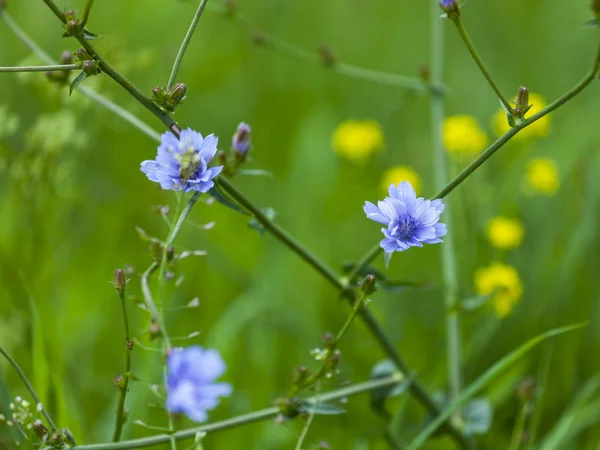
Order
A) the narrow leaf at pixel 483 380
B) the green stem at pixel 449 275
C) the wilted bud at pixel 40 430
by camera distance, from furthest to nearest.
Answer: the green stem at pixel 449 275
the narrow leaf at pixel 483 380
the wilted bud at pixel 40 430

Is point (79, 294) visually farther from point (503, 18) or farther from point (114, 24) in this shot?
point (503, 18)

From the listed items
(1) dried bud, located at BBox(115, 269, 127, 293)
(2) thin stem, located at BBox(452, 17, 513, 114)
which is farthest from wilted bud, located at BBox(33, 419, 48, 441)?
(2) thin stem, located at BBox(452, 17, 513, 114)

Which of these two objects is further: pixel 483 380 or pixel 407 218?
pixel 483 380

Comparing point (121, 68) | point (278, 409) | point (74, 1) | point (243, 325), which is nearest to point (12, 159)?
point (121, 68)

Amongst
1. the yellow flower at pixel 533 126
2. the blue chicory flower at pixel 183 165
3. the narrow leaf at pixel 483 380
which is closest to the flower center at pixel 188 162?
the blue chicory flower at pixel 183 165

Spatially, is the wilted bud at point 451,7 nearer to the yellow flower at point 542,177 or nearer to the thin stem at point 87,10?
the thin stem at point 87,10

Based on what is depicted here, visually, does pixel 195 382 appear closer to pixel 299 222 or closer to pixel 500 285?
pixel 500 285

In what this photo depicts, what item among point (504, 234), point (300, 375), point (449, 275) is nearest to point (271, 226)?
point (300, 375)
